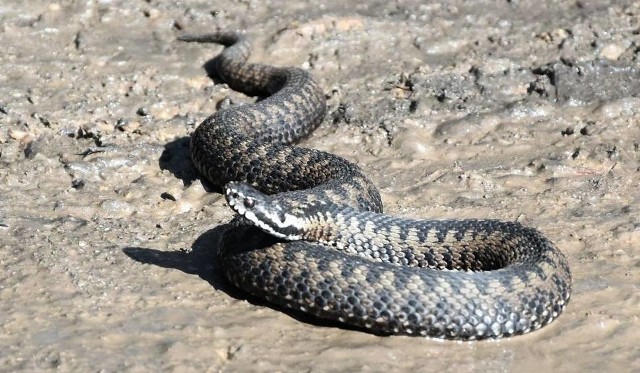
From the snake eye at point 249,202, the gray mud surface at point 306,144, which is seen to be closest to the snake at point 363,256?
the snake eye at point 249,202

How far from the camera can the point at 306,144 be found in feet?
38.1

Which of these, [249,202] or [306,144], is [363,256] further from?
[306,144]

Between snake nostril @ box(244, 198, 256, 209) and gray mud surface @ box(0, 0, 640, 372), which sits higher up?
snake nostril @ box(244, 198, 256, 209)

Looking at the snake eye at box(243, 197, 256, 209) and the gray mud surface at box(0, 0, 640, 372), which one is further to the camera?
the snake eye at box(243, 197, 256, 209)

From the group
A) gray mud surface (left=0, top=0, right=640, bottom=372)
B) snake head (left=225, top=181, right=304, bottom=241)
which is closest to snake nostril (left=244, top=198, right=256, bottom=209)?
snake head (left=225, top=181, right=304, bottom=241)

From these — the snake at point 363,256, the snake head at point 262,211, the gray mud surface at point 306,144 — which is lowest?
the gray mud surface at point 306,144

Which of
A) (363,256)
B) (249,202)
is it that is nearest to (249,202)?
(249,202)

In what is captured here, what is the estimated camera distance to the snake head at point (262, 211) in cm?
803

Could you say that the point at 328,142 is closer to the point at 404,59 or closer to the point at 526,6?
→ the point at 404,59

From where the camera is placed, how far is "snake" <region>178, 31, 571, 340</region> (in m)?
7.63

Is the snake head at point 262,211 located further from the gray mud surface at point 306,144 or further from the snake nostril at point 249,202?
the gray mud surface at point 306,144

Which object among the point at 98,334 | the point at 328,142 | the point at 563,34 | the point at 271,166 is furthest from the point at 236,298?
the point at 563,34

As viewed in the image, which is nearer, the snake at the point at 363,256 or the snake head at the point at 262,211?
the snake at the point at 363,256

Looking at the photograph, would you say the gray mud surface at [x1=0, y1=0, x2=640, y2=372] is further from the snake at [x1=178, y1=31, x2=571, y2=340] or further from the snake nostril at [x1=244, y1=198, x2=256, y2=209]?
the snake nostril at [x1=244, y1=198, x2=256, y2=209]
